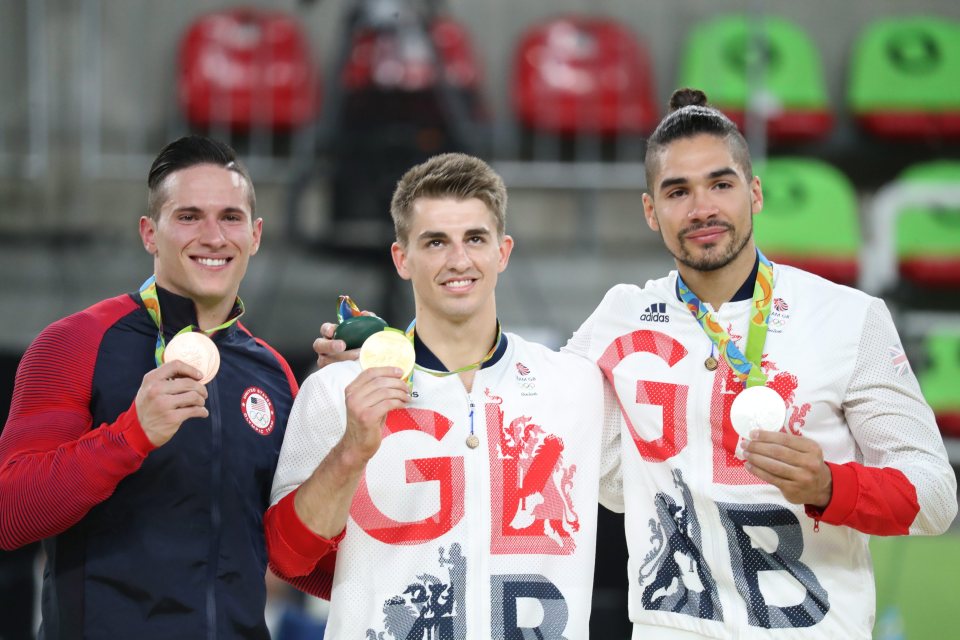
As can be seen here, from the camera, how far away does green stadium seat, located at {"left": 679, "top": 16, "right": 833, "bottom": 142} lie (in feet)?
28.5

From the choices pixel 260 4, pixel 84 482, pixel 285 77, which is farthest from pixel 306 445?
pixel 260 4

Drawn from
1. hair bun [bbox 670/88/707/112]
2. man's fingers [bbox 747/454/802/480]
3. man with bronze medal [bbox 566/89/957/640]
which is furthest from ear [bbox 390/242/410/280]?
man's fingers [bbox 747/454/802/480]

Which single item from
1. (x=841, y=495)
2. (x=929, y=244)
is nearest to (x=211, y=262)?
(x=841, y=495)

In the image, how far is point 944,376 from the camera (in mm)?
7660

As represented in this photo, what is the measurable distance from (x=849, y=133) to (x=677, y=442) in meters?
6.38

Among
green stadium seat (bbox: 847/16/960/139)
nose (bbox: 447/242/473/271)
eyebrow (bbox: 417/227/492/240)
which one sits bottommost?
nose (bbox: 447/242/473/271)

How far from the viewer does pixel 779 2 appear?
31.5 feet

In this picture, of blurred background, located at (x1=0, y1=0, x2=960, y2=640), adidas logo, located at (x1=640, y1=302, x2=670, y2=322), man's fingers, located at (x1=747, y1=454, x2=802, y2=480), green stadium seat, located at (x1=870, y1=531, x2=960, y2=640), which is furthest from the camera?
blurred background, located at (x1=0, y1=0, x2=960, y2=640)

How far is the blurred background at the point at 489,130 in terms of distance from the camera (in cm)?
759

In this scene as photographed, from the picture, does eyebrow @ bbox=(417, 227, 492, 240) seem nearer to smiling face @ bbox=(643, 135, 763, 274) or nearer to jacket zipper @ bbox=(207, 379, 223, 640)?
smiling face @ bbox=(643, 135, 763, 274)

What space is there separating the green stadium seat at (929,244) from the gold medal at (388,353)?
5871 millimetres

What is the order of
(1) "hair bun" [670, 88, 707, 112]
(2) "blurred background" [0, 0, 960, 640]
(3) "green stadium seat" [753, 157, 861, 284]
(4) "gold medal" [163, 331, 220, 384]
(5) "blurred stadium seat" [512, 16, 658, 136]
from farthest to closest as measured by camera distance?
1. (5) "blurred stadium seat" [512, 16, 658, 136]
2. (3) "green stadium seat" [753, 157, 861, 284]
3. (2) "blurred background" [0, 0, 960, 640]
4. (1) "hair bun" [670, 88, 707, 112]
5. (4) "gold medal" [163, 331, 220, 384]

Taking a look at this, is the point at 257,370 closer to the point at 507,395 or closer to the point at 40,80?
the point at 507,395

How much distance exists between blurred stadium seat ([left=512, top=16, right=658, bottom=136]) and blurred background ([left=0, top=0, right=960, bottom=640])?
0.02 metres
